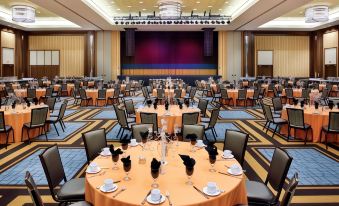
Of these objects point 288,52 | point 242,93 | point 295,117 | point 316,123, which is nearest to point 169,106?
point 295,117

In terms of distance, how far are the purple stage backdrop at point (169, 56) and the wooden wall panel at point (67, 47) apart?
303cm

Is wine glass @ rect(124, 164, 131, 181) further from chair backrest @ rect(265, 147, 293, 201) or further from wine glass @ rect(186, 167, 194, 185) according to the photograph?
chair backrest @ rect(265, 147, 293, 201)

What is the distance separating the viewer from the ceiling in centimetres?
1309

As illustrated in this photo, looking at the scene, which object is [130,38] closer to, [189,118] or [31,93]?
[31,93]

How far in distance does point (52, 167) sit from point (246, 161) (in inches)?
138

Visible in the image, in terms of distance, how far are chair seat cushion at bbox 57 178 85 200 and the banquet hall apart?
2 centimetres

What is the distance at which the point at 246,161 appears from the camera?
5625 millimetres

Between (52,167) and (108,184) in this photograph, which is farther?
(52,167)

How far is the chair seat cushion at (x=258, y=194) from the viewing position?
3141 millimetres

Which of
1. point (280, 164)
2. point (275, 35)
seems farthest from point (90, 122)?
point (275, 35)

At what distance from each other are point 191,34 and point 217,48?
2186 millimetres

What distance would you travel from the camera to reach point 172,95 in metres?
11.2

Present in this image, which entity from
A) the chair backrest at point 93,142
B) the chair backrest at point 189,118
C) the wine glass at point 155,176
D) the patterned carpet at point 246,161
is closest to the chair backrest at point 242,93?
the patterned carpet at point 246,161

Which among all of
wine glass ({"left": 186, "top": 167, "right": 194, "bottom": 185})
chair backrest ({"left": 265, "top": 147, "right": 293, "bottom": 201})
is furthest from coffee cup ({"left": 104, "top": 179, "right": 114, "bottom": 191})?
chair backrest ({"left": 265, "top": 147, "right": 293, "bottom": 201})
